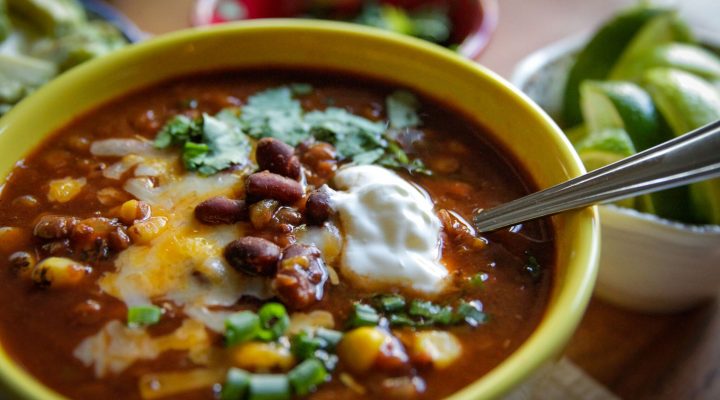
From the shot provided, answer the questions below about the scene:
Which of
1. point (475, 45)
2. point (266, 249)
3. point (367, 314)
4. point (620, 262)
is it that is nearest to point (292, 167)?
point (266, 249)

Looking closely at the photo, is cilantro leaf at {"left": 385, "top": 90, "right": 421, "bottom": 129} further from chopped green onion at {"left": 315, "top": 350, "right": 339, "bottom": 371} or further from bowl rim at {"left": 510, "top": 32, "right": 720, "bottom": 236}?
chopped green onion at {"left": 315, "top": 350, "right": 339, "bottom": 371}

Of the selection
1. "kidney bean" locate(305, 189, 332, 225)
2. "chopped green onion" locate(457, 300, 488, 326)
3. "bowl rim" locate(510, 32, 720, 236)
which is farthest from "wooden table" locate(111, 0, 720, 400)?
"kidney bean" locate(305, 189, 332, 225)

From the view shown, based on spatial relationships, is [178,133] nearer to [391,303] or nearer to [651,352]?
[391,303]

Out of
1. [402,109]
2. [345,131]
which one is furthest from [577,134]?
[345,131]

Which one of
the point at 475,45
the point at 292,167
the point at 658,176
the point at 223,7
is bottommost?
the point at 658,176

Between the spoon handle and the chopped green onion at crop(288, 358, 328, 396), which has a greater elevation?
the spoon handle

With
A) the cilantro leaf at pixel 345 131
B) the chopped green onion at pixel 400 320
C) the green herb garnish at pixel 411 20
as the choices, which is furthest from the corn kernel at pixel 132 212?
the green herb garnish at pixel 411 20

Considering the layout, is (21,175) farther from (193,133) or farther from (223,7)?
(223,7)
